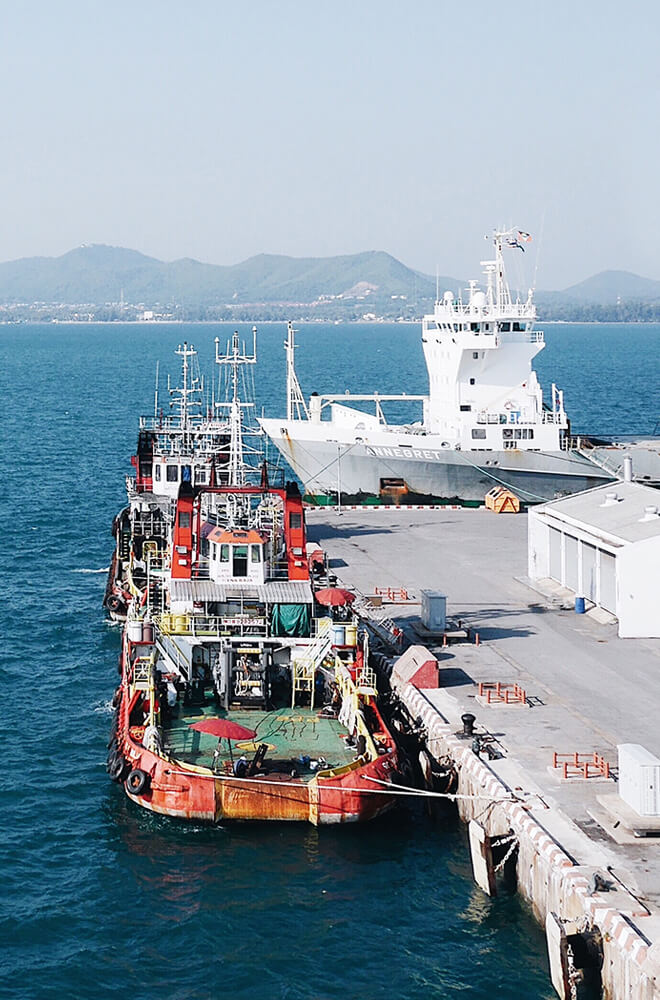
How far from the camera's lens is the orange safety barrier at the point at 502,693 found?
3431cm

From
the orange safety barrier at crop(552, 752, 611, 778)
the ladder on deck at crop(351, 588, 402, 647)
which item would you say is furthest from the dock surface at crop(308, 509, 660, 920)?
the ladder on deck at crop(351, 588, 402, 647)

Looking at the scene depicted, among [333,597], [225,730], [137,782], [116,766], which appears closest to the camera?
[225,730]

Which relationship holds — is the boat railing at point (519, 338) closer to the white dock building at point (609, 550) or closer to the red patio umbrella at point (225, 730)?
the white dock building at point (609, 550)

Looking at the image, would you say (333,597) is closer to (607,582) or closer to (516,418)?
(607,582)

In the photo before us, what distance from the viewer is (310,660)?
36500 mm

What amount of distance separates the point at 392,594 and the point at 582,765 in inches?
665

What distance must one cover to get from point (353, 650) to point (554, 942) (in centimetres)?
1368

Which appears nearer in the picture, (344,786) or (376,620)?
(344,786)

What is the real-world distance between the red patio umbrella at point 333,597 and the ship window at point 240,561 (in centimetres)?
230

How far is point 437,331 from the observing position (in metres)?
74.4

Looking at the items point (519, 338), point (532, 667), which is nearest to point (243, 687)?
point (532, 667)

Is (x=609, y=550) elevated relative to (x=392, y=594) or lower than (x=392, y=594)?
elevated

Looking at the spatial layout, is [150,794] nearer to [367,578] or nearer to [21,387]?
[367,578]

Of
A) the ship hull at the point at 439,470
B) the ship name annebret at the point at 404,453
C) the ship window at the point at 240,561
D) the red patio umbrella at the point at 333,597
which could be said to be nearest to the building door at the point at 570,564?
the red patio umbrella at the point at 333,597
